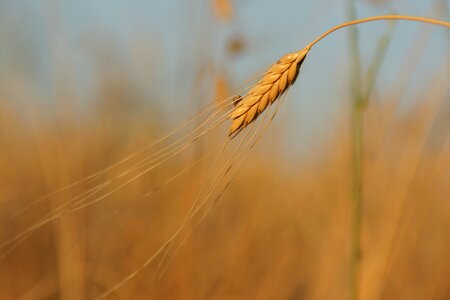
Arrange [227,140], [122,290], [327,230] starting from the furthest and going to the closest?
[327,230] → [122,290] → [227,140]

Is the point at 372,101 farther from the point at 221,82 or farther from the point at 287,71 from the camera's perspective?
the point at 287,71

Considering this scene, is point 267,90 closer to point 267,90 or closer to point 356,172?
point 267,90

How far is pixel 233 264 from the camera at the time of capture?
4.66 ft

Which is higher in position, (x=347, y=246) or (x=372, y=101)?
(x=372, y=101)

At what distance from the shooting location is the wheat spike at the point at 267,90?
455 millimetres

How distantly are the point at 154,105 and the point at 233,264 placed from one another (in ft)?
3.33

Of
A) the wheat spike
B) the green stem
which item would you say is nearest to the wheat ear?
the wheat spike

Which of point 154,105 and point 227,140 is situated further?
point 154,105

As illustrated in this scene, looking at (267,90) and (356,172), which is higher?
(267,90)

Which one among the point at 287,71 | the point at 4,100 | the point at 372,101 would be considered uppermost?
the point at 287,71

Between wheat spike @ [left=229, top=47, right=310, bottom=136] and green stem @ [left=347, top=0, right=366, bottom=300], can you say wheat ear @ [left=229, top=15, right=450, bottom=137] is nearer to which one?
wheat spike @ [left=229, top=47, right=310, bottom=136]

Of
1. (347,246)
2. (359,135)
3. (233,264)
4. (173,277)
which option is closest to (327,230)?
(347,246)

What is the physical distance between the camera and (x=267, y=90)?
1.56 ft

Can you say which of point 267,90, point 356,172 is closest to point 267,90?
point 267,90
